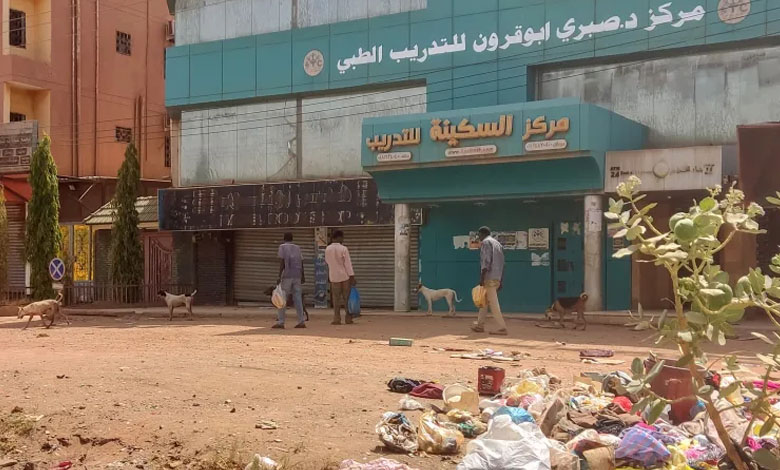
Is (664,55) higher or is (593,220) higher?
(664,55)

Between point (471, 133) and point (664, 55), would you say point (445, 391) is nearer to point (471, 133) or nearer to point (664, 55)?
point (471, 133)

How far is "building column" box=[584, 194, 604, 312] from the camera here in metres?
17.1

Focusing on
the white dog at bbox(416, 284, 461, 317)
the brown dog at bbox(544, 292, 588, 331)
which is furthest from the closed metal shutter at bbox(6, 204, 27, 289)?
the brown dog at bbox(544, 292, 588, 331)

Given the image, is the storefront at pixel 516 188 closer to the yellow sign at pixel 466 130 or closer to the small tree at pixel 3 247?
the yellow sign at pixel 466 130

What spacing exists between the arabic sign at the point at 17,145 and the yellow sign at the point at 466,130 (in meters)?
15.4

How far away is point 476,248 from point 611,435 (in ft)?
48.5

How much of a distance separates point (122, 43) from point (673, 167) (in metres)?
23.2

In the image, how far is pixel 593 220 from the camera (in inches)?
676

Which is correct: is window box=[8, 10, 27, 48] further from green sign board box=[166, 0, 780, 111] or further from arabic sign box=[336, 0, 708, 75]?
arabic sign box=[336, 0, 708, 75]

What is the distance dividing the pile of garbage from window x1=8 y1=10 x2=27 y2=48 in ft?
89.6

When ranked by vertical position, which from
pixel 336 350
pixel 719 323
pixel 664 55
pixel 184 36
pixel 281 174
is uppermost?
pixel 184 36

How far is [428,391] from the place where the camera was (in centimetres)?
726

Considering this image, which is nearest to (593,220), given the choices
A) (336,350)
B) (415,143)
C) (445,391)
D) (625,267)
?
(625,267)

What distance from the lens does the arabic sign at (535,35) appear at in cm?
1758
